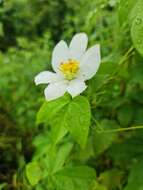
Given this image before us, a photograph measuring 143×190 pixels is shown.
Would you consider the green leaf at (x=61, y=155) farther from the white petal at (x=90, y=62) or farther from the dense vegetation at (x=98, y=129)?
the white petal at (x=90, y=62)

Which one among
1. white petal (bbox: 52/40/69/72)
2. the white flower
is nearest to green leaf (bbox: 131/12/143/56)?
the white flower

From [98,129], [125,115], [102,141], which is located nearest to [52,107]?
[98,129]

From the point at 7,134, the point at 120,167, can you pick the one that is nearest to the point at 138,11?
the point at 120,167

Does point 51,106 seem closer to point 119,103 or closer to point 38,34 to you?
point 119,103

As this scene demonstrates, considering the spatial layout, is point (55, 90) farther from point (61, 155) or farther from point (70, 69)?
point (61, 155)

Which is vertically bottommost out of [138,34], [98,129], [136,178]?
[136,178]

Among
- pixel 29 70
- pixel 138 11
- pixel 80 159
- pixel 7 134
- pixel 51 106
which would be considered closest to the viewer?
pixel 138 11

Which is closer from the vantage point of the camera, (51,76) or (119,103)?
(51,76)
